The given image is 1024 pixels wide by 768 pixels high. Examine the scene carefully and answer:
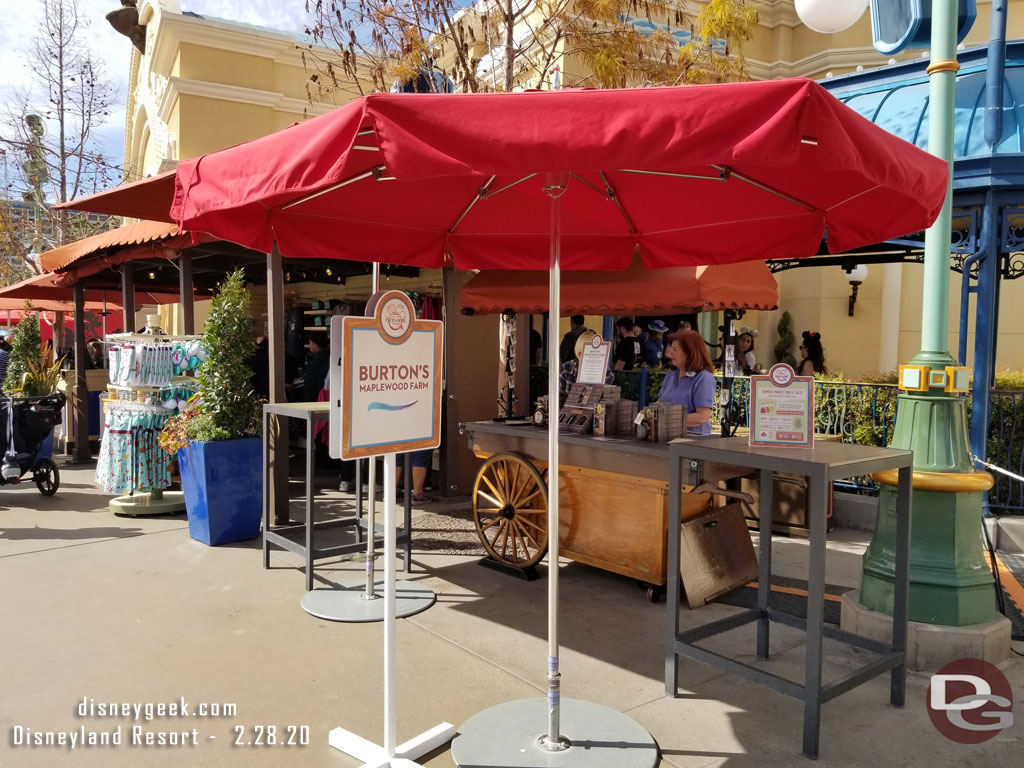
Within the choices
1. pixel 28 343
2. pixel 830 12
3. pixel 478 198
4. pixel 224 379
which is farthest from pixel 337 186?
pixel 28 343

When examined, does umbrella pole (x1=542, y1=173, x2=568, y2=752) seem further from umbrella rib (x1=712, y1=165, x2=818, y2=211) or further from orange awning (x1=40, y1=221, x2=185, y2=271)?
orange awning (x1=40, y1=221, x2=185, y2=271)

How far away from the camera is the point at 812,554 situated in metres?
3.09

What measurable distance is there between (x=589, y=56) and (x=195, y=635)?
23.2 ft

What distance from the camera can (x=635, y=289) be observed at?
6.84 m

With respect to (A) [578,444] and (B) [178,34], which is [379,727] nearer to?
(A) [578,444]

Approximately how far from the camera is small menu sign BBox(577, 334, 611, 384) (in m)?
5.24

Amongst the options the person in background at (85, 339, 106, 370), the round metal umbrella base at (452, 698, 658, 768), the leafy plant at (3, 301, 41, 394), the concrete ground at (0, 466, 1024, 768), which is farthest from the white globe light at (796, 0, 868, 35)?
the person in background at (85, 339, 106, 370)

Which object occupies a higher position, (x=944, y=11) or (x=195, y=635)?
(x=944, y=11)

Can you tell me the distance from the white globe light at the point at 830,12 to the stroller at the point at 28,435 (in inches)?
321

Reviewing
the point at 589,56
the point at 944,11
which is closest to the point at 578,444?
the point at 944,11

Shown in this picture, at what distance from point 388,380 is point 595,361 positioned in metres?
2.64

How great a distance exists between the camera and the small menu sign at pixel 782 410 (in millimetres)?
3561

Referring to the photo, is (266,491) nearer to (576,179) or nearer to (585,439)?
(585,439)

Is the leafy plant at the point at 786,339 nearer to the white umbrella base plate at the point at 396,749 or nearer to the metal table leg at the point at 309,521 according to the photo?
the metal table leg at the point at 309,521
